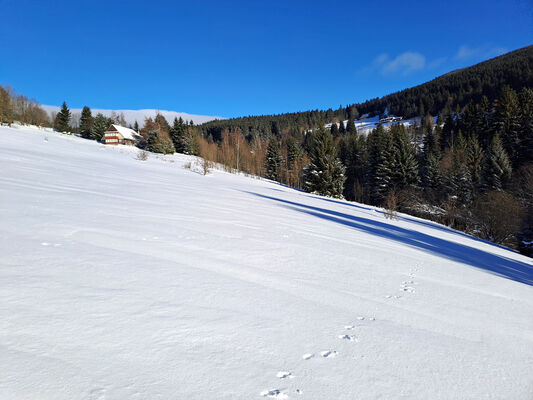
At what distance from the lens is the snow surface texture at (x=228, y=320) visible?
1507 millimetres

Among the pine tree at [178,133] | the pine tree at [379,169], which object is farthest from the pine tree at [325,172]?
the pine tree at [178,133]

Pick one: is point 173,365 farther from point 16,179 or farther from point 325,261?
point 16,179

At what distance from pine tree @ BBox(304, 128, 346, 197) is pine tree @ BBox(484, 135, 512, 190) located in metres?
14.8

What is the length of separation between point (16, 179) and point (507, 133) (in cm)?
4977

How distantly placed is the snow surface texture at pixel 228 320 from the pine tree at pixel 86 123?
5287cm

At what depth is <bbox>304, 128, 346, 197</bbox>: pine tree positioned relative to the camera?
1158 inches

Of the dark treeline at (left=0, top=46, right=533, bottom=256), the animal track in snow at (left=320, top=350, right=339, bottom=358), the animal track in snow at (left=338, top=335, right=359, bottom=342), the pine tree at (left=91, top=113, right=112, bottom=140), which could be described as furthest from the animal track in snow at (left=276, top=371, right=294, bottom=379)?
the pine tree at (left=91, top=113, right=112, bottom=140)

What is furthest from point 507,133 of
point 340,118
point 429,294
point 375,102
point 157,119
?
point 375,102

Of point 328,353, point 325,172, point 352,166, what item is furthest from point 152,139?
point 328,353

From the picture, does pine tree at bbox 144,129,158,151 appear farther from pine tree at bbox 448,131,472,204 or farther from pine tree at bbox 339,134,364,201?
pine tree at bbox 448,131,472,204

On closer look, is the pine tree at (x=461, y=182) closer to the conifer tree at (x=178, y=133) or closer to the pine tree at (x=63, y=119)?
the conifer tree at (x=178, y=133)

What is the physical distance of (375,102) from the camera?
411ft

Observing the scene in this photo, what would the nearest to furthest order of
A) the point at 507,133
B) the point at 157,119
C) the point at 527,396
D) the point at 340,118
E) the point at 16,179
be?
the point at 527,396, the point at 16,179, the point at 507,133, the point at 157,119, the point at 340,118

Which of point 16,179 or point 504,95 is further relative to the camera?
point 504,95
